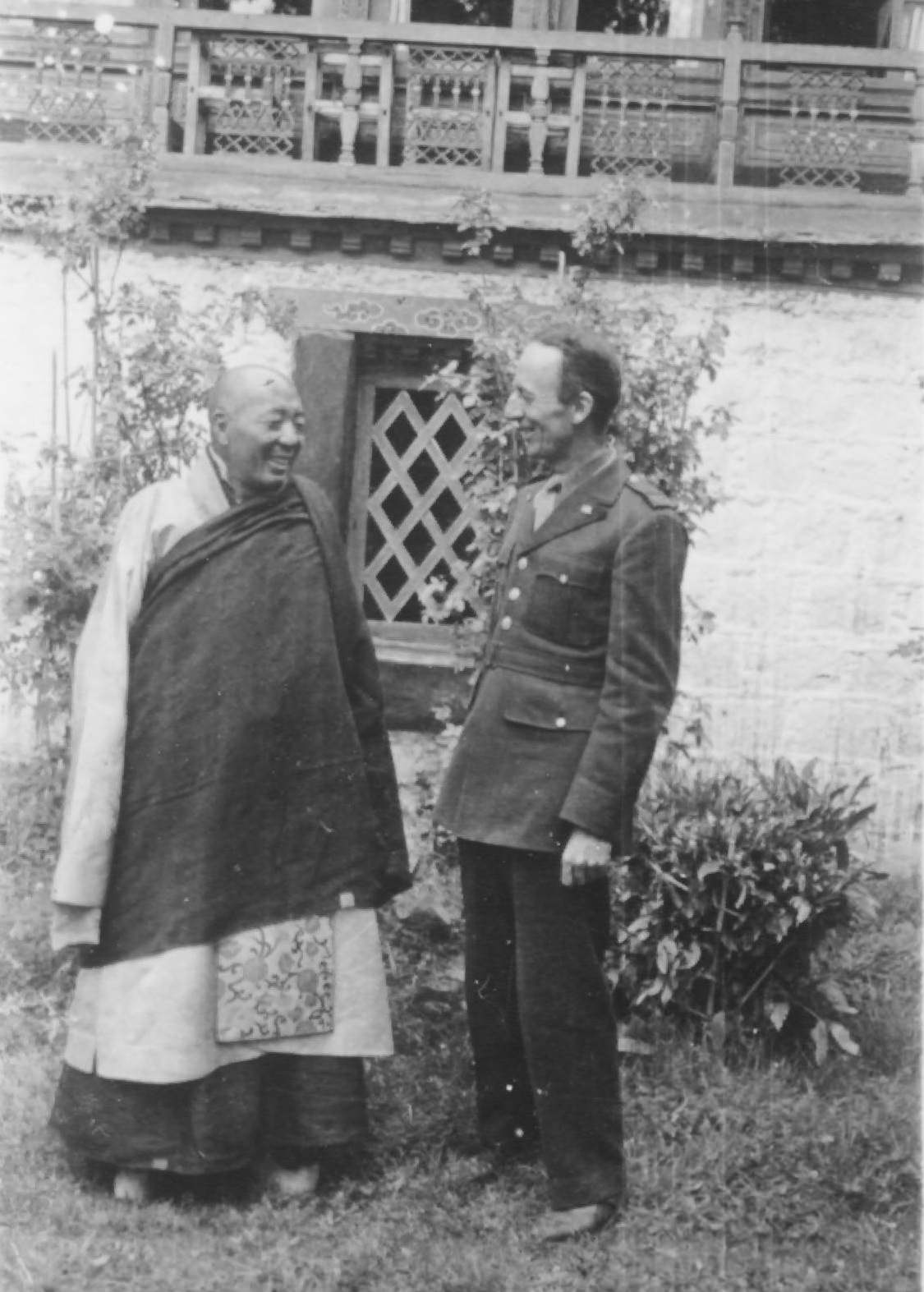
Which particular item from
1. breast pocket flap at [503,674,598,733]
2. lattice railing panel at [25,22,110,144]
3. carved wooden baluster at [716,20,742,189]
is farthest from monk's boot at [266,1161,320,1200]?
lattice railing panel at [25,22,110,144]

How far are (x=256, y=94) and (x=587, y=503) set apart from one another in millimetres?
4911

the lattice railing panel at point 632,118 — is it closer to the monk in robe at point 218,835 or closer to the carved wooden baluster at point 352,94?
the carved wooden baluster at point 352,94

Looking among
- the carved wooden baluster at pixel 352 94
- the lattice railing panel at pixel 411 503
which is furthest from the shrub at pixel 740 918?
the carved wooden baluster at pixel 352 94

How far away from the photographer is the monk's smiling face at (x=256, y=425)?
342 cm

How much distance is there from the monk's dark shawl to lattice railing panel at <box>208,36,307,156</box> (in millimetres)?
4514

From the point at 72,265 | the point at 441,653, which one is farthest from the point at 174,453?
the point at 441,653

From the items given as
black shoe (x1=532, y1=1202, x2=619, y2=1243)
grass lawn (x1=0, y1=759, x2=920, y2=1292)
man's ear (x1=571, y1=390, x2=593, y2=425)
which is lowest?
→ grass lawn (x1=0, y1=759, x2=920, y2=1292)

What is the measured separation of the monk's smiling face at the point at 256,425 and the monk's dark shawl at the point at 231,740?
104 millimetres

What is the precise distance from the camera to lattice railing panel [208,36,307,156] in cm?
738

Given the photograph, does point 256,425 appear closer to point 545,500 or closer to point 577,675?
point 545,500

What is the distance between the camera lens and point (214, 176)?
280 inches

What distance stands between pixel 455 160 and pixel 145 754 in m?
4.83

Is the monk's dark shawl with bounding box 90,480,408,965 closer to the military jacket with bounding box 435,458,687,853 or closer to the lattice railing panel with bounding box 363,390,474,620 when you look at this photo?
the military jacket with bounding box 435,458,687,853

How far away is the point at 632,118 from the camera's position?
7461 mm
